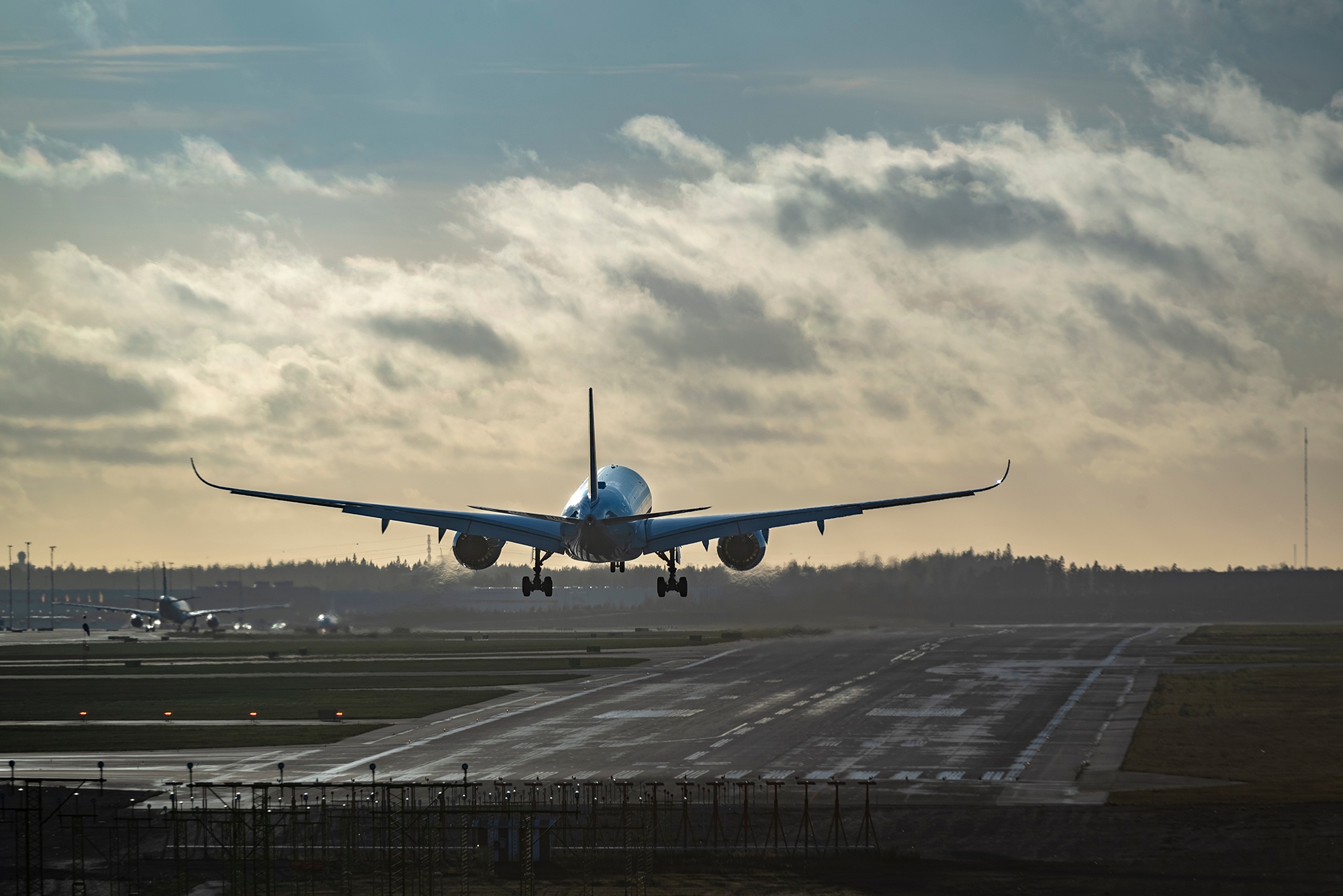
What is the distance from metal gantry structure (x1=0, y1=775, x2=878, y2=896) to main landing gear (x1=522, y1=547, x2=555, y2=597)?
10.1m

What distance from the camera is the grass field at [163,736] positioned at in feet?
324

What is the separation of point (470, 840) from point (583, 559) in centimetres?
1840

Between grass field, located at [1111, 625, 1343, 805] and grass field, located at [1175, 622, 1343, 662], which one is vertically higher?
grass field, located at [1175, 622, 1343, 662]

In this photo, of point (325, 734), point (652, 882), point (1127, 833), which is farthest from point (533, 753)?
point (1127, 833)

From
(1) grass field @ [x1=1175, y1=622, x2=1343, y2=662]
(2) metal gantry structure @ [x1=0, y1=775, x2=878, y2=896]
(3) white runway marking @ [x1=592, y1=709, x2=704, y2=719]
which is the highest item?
(1) grass field @ [x1=1175, y1=622, x2=1343, y2=662]

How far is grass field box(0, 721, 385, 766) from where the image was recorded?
98.8m

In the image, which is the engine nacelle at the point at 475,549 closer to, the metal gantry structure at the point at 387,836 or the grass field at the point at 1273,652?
the metal gantry structure at the point at 387,836

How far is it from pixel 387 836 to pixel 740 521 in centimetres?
2176

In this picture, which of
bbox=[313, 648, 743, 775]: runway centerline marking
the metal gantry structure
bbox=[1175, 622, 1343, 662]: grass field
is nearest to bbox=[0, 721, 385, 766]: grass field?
bbox=[313, 648, 743, 775]: runway centerline marking

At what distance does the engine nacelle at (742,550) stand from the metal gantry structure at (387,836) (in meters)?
11.5

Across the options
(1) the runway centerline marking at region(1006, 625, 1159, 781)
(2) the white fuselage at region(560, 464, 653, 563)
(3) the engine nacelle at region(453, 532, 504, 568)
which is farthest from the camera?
(1) the runway centerline marking at region(1006, 625, 1159, 781)

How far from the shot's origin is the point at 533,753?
94.7 metres

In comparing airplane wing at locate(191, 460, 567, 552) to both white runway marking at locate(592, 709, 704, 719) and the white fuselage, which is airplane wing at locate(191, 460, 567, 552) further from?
white runway marking at locate(592, 709, 704, 719)

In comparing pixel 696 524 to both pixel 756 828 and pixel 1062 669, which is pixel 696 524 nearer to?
pixel 756 828
